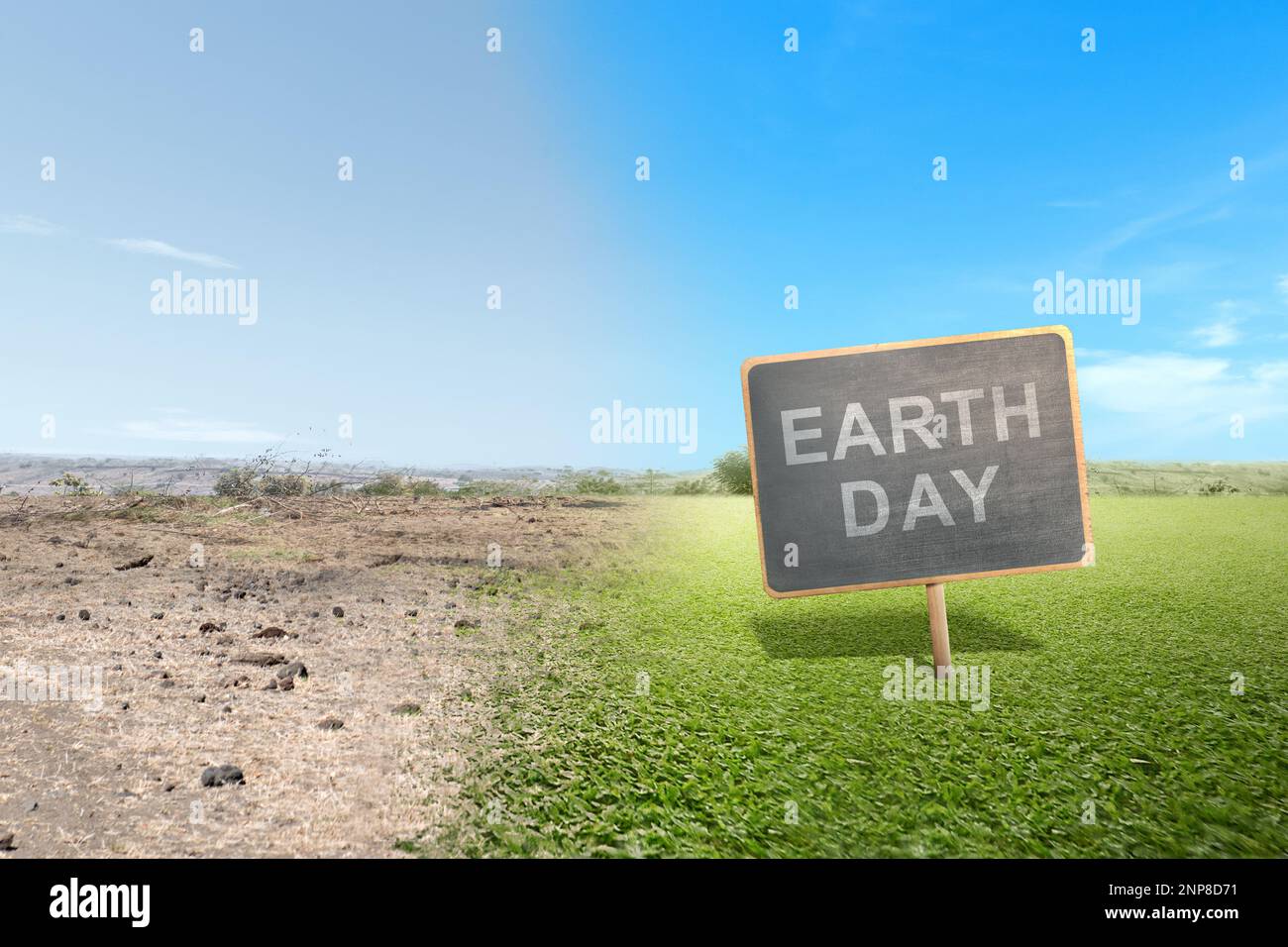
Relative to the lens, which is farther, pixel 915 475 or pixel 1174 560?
pixel 1174 560

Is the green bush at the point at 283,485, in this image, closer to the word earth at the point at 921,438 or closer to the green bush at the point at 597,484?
the green bush at the point at 597,484

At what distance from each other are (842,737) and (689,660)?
1403 mm

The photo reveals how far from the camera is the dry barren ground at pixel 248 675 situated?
2818mm

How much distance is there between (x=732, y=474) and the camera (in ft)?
61.2

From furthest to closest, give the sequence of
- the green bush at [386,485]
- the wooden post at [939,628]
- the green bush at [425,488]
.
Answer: the green bush at [425,488] < the green bush at [386,485] < the wooden post at [939,628]

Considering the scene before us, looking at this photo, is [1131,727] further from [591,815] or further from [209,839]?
[209,839]

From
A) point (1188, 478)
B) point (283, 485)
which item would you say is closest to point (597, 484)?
point (283, 485)

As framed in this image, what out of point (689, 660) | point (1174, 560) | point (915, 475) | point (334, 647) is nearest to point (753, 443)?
point (915, 475)

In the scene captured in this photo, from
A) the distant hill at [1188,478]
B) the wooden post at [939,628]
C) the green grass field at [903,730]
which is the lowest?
the green grass field at [903,730]

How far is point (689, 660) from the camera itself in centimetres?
446

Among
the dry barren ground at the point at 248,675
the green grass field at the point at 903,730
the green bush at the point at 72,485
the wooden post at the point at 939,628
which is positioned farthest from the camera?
the green bush at the point at 72,485

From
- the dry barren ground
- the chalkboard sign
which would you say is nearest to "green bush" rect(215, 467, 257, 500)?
the dry barren ground

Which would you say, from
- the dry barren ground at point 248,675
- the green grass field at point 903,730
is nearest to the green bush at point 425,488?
the dry barren ground at point 248,675

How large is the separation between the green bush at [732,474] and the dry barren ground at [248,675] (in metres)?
8.92
